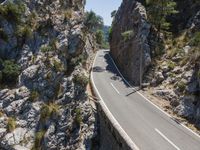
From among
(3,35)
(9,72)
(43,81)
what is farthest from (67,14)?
(9,72)

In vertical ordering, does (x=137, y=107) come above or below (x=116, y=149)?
above

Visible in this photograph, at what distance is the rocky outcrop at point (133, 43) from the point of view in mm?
40219

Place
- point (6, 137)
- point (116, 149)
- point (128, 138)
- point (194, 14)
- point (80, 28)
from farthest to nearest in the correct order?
1. point (194, 14)
2. point (80, 28)
3. point (6, 137)
4. point (116, 149)
5. point (128, 138)

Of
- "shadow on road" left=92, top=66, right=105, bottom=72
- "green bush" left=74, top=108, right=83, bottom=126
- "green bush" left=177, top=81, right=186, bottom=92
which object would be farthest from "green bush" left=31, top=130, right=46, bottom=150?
"shadow on road" left=92, top=66, right=105, bottom=72

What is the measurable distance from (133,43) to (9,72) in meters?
20.2

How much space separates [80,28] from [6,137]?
57.9 feet

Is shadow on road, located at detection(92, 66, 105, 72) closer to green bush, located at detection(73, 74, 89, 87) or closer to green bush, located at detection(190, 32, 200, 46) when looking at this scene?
green bush, located at detection(73, 74, 89, 87)

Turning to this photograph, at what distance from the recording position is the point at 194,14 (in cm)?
4353

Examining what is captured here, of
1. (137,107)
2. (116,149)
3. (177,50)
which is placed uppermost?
(177,50)

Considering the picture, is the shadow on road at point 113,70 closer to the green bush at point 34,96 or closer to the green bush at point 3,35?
the green bush at point 34,96

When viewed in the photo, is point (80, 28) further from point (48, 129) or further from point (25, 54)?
point (48, 129)

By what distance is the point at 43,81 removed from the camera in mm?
32688

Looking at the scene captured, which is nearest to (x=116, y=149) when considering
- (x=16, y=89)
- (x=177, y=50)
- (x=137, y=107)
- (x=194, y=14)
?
(x=137, y=107)

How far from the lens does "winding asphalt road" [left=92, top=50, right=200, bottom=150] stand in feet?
73.1
